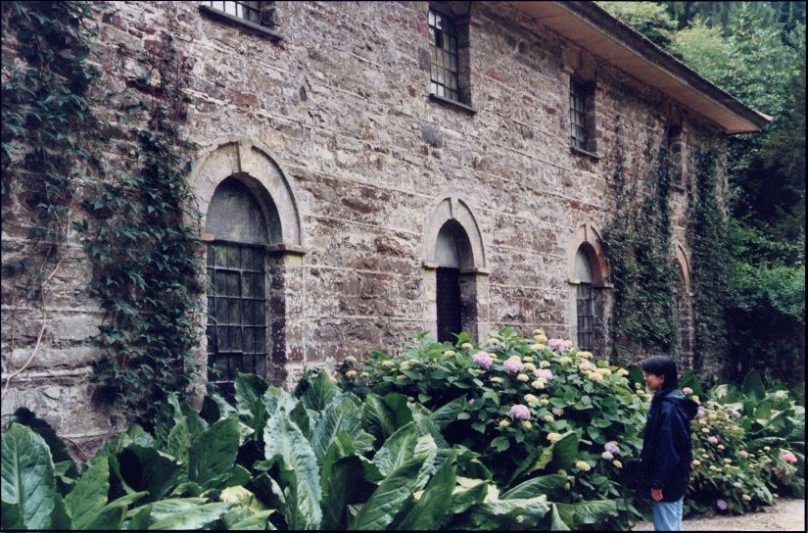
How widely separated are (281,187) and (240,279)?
0.90 metres

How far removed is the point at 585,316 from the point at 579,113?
3.11 m

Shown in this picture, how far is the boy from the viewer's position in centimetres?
541

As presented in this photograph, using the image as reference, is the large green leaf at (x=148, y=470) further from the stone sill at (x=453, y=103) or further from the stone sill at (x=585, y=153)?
the stone sill at (x=585, y=153)

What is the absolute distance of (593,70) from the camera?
546 inches

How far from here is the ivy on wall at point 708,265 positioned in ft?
55.6

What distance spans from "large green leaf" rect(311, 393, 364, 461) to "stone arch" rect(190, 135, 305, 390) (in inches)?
65.5

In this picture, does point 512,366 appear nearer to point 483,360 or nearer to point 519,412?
point 483,360

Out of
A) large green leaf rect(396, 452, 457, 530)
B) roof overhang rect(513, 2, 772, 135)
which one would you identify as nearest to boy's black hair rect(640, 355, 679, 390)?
large green leaf rect(396, 452, 457, 530)

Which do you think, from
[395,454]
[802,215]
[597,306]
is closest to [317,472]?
[395,454]

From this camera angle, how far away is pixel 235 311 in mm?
7957

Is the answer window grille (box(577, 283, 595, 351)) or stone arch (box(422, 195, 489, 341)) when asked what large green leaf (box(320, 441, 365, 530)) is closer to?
stone arch (box(422, 195, 489, 341))

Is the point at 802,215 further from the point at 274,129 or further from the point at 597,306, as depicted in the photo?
the point at 274,129

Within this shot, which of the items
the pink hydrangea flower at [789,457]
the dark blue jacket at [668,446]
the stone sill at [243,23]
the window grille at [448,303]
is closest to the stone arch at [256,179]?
the stone sill at [243,23]

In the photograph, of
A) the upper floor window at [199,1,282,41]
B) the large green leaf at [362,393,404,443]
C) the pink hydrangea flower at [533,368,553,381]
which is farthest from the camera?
the upper floor window at [199,1,282,41]
